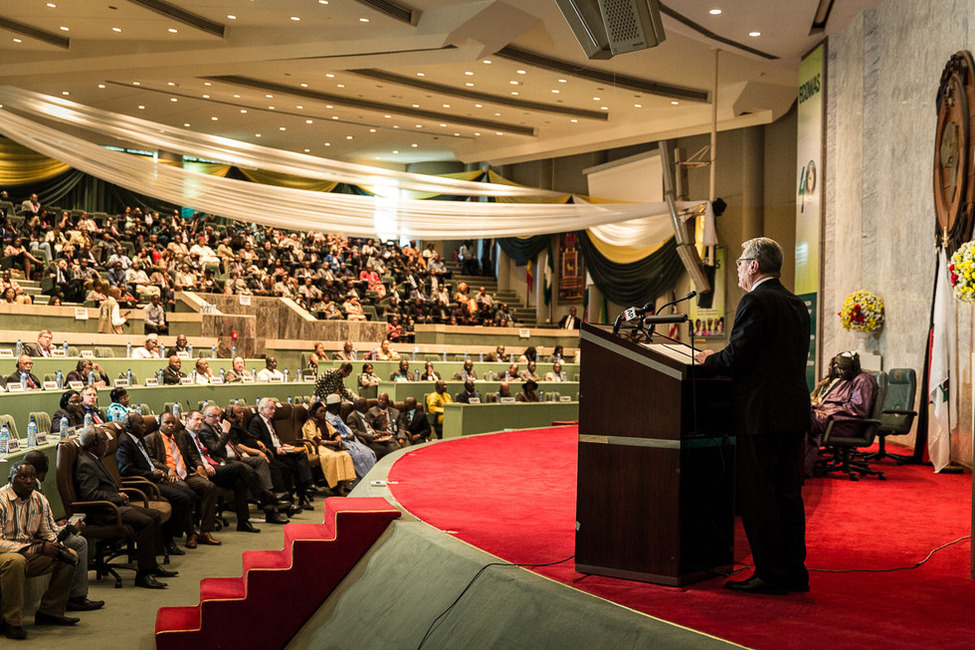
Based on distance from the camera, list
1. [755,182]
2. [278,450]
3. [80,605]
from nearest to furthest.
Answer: [80,605] < [278,450] < [755,182]

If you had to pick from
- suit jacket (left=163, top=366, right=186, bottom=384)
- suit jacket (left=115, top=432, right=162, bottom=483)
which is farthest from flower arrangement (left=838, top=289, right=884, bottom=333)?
suit jacket (left=163, top=366, right=186, bottom=384)

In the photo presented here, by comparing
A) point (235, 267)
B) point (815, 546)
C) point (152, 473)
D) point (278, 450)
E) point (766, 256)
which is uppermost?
point (235, 267)

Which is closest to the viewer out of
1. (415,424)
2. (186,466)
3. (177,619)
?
(177,619)

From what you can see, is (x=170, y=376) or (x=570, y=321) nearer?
(x=170, y=376)

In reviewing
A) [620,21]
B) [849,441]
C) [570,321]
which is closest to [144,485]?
[620,21]

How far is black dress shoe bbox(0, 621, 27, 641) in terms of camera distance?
4.68 m

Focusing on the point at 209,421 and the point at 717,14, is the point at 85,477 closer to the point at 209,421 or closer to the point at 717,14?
the point at 209,421

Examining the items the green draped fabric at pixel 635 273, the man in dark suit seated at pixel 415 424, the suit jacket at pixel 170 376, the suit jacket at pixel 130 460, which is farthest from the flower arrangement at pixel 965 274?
the green draped fabric at pixel 635 273

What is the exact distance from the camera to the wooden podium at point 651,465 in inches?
122

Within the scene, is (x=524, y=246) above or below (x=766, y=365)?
above

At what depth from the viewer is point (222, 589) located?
186 inches

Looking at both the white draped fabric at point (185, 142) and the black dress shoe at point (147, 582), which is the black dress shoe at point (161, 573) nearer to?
the black dress shoe at point (147, 582)

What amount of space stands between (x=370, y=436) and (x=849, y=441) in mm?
5056

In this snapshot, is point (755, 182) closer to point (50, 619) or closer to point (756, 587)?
point (50, 619)
